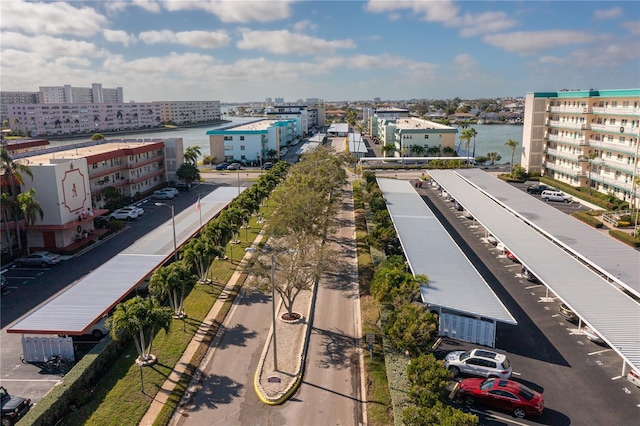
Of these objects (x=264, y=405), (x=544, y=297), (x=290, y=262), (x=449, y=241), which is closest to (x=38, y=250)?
(x=290, y=262)

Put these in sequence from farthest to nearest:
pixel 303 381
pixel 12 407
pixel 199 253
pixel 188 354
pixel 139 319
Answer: pixel 199 253 < pixel 188 354 < pixel 303 381 < pixel 139 319 < pixel 12 407

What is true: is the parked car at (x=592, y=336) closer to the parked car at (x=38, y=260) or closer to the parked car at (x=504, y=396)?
the parked car at (x=504, y=396)

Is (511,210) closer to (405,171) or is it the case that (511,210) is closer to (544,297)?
(544,297)

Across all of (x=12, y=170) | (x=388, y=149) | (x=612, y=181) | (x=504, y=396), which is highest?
(x=12, y=170)

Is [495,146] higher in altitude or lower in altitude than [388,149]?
lower

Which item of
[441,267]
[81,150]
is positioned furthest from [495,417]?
[81,150]

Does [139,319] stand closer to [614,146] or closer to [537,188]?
[614,146]

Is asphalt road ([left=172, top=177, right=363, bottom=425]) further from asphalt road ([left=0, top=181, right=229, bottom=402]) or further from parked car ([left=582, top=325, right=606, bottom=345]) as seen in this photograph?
parked car ([left=582, top=325, right=606, bottom=345])

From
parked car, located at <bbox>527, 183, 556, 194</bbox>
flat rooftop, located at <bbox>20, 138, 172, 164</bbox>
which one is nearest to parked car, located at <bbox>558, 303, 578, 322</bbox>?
parked car, located at <bbox>527, 183, 556, 194</bbox>

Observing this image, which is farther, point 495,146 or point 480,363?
point 495,146
